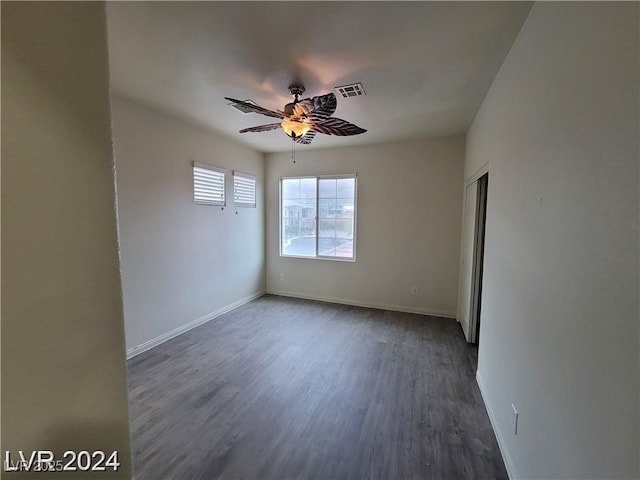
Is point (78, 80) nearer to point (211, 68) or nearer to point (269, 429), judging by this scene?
point (211, 68)

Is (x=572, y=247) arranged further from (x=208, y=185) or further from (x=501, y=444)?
(x=208, y=185)

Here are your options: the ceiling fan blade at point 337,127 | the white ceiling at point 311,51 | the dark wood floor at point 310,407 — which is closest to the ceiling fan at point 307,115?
the ceiling fan blade at point 337,127

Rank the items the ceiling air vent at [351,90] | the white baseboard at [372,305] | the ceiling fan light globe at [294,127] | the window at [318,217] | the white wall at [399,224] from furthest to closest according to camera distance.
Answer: the window at [318,217] → the white baseboard at [372,305] → the white wall at [399,224] → the ceiling air vent at [351,90] → the ceiling fan light globe at [294,127]

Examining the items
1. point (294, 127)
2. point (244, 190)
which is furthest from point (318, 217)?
point (294, 127)

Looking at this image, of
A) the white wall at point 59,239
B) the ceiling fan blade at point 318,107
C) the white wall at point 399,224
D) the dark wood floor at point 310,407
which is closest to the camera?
the white wall at point 59,239

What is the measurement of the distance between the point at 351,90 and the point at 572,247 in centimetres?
218

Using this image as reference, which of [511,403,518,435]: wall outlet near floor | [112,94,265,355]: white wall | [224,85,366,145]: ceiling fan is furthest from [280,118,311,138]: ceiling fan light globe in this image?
[511,403,518,435]: wall outlet near floor

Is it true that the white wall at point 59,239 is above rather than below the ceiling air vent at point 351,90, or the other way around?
below

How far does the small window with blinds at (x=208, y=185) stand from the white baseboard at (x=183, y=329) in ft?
5.38

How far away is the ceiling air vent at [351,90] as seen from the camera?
2.54m

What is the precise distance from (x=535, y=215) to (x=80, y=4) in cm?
192

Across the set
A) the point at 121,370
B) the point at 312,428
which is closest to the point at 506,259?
the point at 312,428

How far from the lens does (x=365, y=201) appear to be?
4.68 meters

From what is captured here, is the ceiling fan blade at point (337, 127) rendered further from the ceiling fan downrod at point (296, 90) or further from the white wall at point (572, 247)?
the white wall at point (572, 247)
